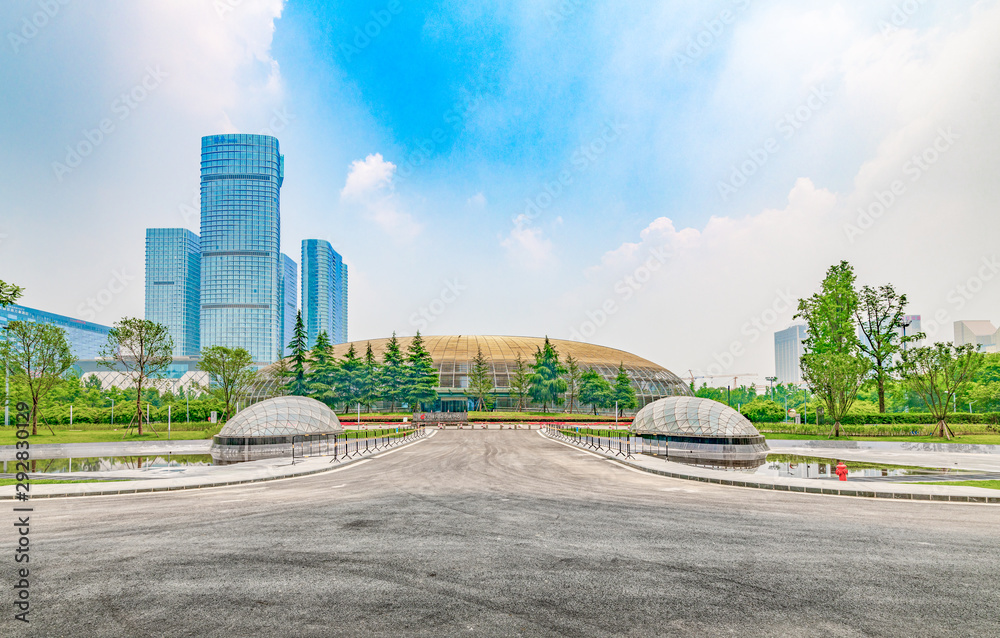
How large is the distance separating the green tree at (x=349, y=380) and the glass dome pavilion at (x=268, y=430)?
34.2 meters

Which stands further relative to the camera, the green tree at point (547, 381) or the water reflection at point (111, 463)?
the green tree at point (547, 381)

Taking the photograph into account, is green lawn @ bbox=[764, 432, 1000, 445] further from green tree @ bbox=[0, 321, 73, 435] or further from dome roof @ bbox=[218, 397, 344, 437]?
green tree @ bbox=[0, 321, 73, 435]

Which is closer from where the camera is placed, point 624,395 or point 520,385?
point 624,395

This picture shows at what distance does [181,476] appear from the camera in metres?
24.2

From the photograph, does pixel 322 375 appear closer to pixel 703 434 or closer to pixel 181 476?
pixel 181 476

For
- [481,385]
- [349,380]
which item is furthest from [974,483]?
[349,380]

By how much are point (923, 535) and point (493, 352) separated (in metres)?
90.1

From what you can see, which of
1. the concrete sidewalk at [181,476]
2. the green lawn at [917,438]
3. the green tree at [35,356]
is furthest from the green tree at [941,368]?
the green tree at [35,356]

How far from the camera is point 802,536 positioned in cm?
1261

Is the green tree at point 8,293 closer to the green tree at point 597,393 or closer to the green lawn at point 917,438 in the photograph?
the green lawn at point 917,438

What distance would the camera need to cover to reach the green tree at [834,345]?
49.2 meters

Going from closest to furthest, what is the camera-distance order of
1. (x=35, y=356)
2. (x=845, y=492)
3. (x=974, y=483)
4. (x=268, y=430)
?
1. (x=845, y=492)
2. (x=974, y=483)
3. (x=268, y=430)
4. (x=35, y=356)

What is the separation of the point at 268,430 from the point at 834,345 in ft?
188

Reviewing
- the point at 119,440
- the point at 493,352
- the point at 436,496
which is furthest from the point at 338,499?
the point at 493,352
